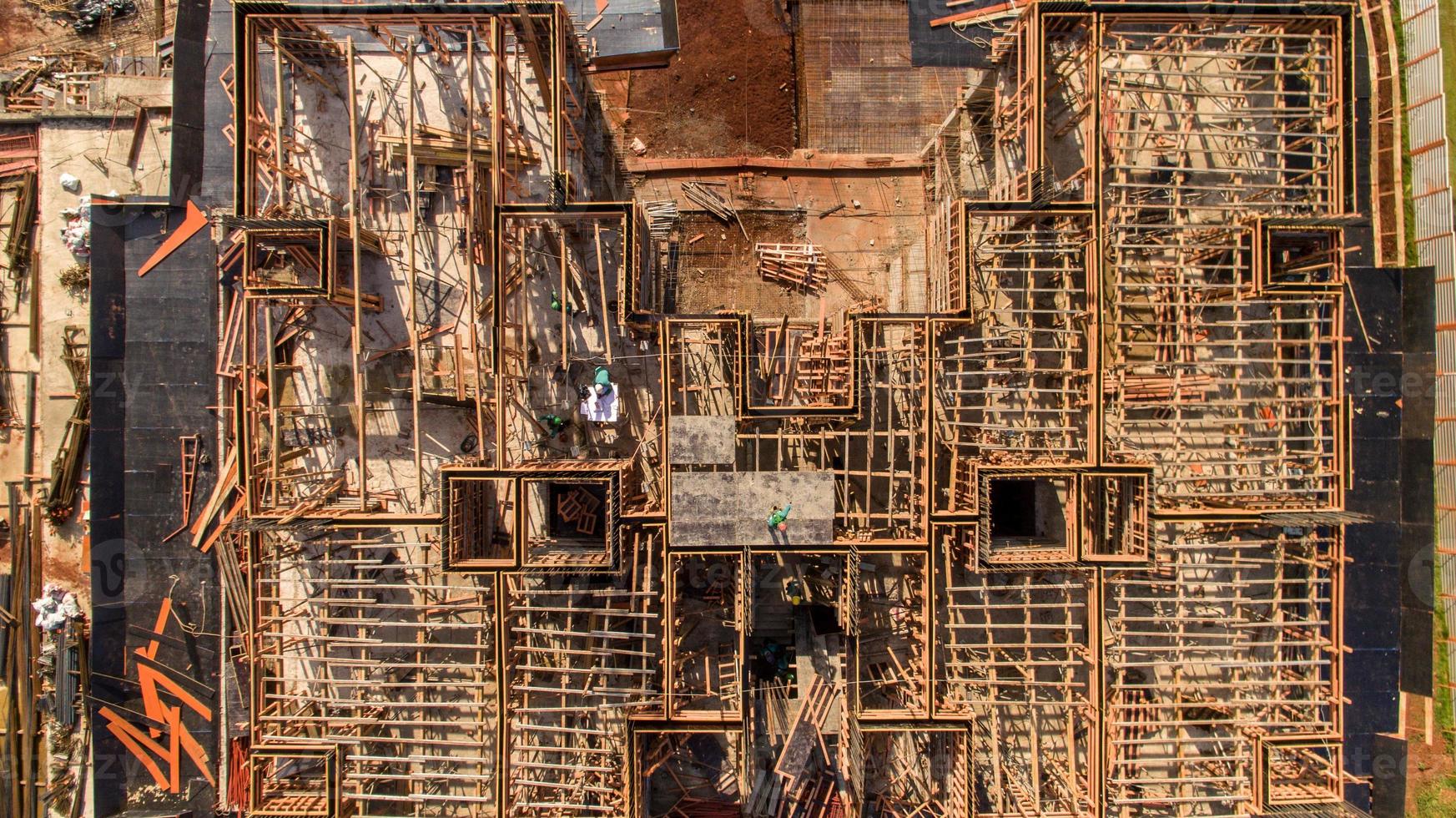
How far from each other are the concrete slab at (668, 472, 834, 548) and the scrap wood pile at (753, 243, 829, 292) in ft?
19.9

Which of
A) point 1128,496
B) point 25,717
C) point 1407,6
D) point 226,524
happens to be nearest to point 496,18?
point 226,524

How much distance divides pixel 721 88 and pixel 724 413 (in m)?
9.03

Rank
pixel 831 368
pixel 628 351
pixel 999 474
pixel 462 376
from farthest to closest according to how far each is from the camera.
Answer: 1. pixel 628 351
2. pixel 831 368
3. pixel 462 376
4. pixel 999 474

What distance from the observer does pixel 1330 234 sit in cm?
1395

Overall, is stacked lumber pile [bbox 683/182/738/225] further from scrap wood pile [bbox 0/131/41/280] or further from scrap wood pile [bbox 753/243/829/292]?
scrap wood pile [bbox 0/131/41/280]

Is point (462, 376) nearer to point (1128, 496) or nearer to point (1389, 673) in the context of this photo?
point (1128, 496)

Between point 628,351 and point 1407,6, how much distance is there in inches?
874

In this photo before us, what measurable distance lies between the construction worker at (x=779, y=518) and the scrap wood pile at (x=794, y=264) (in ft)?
21.9

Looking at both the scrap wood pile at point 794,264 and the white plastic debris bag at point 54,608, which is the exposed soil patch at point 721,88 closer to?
the scrap wood pile at point 794,264

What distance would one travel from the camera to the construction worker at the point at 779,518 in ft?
43.8

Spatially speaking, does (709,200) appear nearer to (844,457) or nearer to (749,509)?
(844,457)

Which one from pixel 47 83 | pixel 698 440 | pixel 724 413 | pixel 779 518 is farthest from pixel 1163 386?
pixel 47 83

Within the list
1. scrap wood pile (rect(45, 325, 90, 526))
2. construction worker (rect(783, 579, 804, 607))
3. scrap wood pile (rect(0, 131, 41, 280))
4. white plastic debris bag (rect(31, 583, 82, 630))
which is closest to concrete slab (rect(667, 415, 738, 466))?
construction worker (rect(783, 579, 804, 607))

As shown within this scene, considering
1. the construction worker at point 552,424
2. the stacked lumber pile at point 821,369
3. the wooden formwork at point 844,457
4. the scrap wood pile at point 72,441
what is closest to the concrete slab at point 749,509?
the wooden formwork at point 844,457
